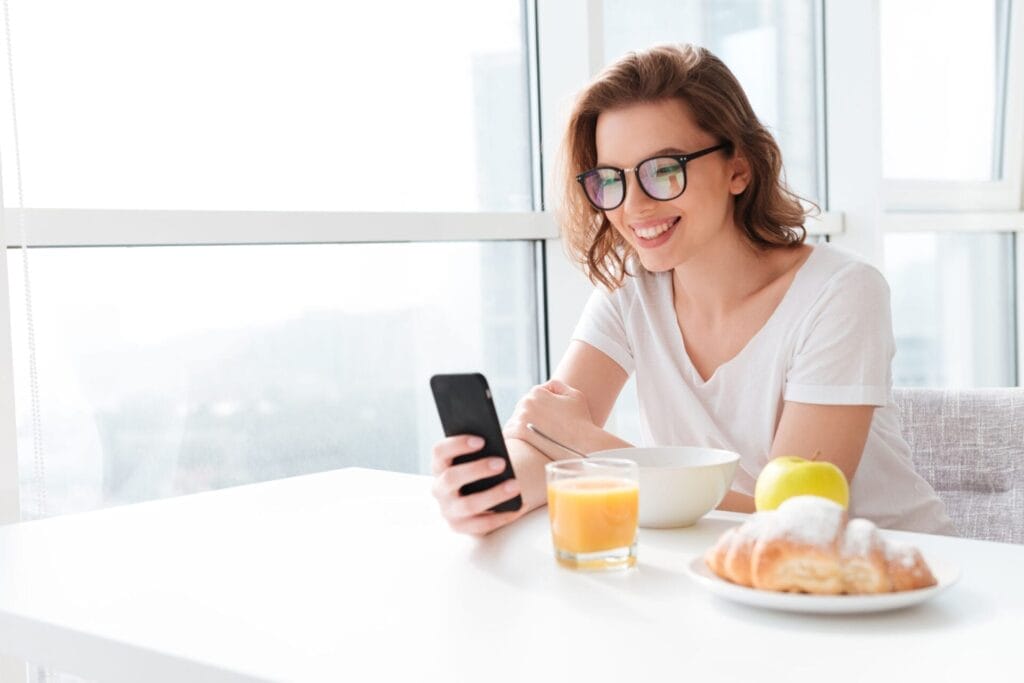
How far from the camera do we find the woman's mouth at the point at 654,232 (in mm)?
1686

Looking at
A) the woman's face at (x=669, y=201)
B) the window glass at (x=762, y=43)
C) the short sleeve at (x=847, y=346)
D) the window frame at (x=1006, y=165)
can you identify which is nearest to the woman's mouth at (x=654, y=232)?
the woman's face at (x=669, y=201)

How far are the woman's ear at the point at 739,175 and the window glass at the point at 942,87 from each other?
6.52 feet

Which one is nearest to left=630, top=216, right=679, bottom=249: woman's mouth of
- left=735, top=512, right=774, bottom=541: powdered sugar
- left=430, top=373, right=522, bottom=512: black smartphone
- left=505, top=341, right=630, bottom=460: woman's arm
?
left=505, top=341, right=630, bottom=460: woman's arm

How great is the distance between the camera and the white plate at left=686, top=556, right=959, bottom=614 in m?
0.84

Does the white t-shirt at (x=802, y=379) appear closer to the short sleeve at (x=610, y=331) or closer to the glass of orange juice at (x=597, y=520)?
the short sleeve at (x=610, y=331)

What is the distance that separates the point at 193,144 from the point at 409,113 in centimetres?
54

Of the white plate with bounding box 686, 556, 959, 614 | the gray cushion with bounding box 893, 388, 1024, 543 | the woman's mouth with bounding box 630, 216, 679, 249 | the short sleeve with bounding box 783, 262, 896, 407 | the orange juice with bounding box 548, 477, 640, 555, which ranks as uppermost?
the woman's mouth with bounding box 630, 216, 679, 249

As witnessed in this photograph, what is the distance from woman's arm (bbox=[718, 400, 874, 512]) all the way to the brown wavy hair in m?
0.33

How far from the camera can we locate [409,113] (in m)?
2.38

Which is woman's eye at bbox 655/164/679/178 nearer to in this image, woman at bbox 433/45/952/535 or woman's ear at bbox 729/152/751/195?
woman at bbox 433/45/952/535

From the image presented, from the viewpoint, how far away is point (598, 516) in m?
1.03

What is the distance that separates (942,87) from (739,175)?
2313mm

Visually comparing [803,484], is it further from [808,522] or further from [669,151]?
Result: [669,151]

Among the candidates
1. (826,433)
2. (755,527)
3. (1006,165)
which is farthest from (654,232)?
(1006,165)
